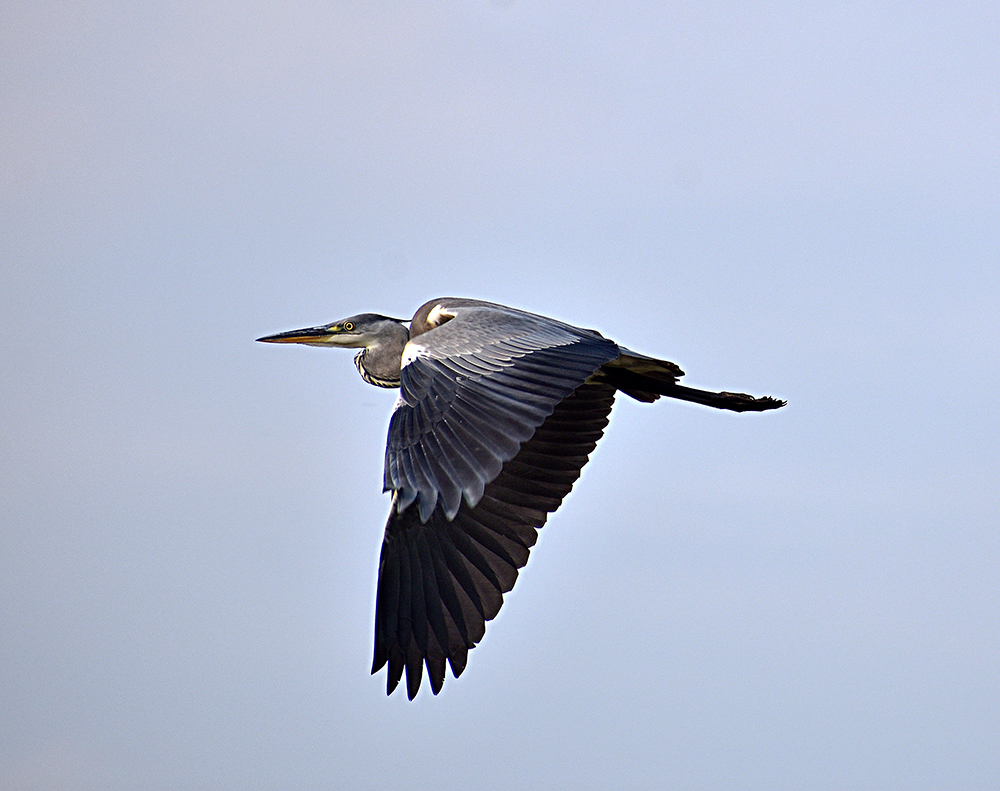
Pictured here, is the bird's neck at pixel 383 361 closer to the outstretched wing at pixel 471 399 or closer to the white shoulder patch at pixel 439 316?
the white shoulder patch at pixel 439 316

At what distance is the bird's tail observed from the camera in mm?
9805

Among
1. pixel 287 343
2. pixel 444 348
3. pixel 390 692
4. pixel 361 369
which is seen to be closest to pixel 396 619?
pixel 390 692

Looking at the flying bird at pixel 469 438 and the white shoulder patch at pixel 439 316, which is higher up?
the white shoulder patch at pixel 439 316

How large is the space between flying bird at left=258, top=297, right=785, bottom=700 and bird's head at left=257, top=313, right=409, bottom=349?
11mm

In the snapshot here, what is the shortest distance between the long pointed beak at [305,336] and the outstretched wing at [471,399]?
236 centimetres

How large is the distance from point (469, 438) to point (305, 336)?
13.8ft

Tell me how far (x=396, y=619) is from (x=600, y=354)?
1990mm

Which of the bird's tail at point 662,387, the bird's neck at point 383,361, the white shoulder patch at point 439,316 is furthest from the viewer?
the bird's neck at point 383,361

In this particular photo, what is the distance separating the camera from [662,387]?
1006cm

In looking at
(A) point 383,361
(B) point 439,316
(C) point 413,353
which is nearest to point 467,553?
(C) point 413,353

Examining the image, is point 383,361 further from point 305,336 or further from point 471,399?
point 471,399

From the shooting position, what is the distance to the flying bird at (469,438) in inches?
293

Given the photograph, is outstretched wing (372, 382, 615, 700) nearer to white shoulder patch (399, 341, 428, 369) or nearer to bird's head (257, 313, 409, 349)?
white shoulder patch (399, 341, 428, 369)

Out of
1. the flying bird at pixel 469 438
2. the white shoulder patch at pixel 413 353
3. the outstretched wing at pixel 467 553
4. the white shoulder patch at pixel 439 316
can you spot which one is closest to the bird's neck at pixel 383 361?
the flying bird at pixel 469 438
